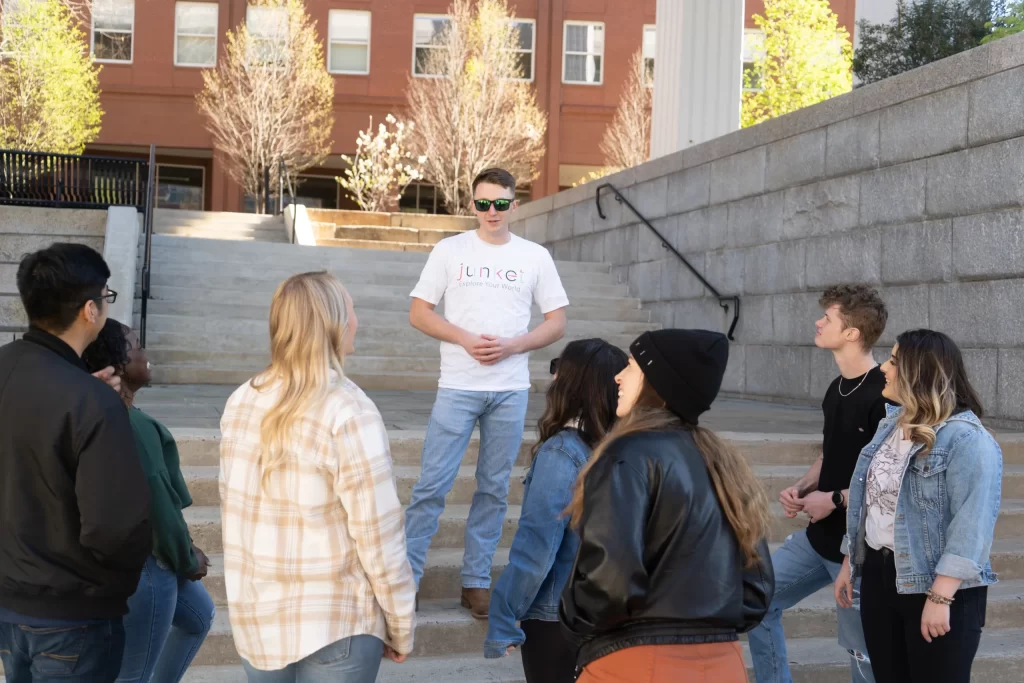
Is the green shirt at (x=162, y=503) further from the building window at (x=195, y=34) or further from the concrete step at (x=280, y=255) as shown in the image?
the building window at (x=195, y=34)

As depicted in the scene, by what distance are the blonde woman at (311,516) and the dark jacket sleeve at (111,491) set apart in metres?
0.26

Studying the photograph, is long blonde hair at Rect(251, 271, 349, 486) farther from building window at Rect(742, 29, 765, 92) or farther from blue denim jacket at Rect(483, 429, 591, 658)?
building window at Rect(742, 29, 765, 92)

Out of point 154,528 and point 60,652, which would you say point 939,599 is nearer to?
point 154,528

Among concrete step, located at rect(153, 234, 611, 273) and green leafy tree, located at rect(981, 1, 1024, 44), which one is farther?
concrete step, located at rect(153, 234, 611, 273)

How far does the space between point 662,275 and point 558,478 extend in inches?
374

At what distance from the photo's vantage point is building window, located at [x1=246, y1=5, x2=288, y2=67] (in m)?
26.7

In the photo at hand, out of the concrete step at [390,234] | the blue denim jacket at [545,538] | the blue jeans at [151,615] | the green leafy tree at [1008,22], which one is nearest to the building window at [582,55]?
the concrete step at [390,234]

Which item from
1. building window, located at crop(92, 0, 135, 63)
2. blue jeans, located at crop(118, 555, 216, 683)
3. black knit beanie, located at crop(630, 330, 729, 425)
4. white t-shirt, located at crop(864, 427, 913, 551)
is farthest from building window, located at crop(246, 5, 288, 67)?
black knit beanie, located at crop(630, 330, 729, 425)

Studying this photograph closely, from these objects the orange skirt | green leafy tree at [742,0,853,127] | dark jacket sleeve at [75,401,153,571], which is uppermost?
green leafy tree at [742,0,853,127]

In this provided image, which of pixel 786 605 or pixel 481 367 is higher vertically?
pixel 481 367

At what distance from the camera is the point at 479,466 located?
497cm

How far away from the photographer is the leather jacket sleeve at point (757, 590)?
2.41m

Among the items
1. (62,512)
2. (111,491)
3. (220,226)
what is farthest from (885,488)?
(220,226)

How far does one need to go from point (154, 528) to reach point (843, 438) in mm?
2628
